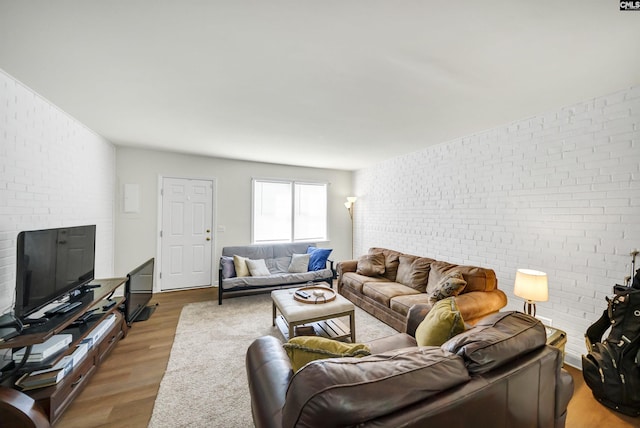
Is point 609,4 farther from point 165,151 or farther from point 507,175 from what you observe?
point 165,151

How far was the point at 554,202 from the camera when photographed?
2488mm

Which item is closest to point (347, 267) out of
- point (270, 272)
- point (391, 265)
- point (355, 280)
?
point (355, 280)

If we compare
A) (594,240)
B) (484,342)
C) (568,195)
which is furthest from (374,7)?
(594,240)

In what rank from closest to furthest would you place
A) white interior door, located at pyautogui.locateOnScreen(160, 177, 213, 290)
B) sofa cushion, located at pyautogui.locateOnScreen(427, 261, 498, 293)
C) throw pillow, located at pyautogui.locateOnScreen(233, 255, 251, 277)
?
1. sofa cushion, located at pyautogui.locateOnScreen(427, 261, 498, 293)
2. throw pillow, located at pyautogui.locateOnScreen(233, 255, 251, 277)
3. white interior door, located at pyautogui.locateOnScreen(160, 177, 213, 290)

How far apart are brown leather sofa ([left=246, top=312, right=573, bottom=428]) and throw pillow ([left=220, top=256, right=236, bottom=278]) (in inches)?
112

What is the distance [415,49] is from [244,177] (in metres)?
3.99

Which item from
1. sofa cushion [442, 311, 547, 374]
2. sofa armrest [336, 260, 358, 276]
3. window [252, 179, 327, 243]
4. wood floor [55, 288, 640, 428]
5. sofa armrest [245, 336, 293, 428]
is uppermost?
window [252, 179, 327, 243]

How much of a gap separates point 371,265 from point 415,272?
2.40 feet

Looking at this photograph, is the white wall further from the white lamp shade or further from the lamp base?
the white lamp shade

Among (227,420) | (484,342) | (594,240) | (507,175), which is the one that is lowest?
(227,420)

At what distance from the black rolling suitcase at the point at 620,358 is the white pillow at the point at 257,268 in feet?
12.6

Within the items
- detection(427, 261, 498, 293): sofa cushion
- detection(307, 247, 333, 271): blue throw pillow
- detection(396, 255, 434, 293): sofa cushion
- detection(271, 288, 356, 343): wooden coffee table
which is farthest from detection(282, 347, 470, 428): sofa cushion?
detection(307, 247, 333, 271): blue throw pillow

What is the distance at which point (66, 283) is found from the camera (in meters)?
2.12

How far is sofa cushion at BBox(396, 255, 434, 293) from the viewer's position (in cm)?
338
